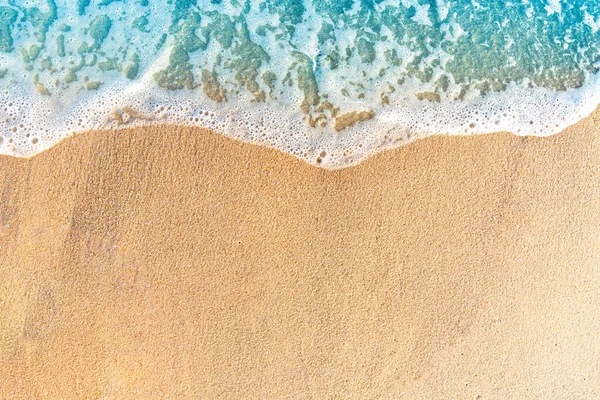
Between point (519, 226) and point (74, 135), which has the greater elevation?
point (519, 226)

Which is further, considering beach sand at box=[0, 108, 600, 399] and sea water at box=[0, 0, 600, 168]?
sea water at box=[0, 0, 600, 168]

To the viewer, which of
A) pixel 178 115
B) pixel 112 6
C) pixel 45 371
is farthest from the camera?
pixel 112 6

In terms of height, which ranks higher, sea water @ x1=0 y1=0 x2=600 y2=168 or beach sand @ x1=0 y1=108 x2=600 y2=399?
sea water @ x1=0 y1=0 x2=600 y2=168

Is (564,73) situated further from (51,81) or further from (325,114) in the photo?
(51,81)

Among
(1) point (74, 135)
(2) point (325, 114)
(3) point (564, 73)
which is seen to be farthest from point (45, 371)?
(3) point (564, 73)

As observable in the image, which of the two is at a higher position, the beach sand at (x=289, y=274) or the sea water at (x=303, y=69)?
the sea water at (x=303, y=69)
